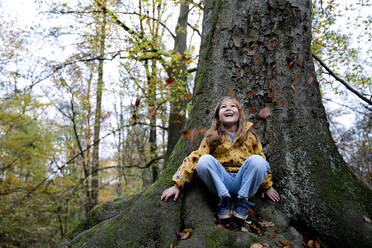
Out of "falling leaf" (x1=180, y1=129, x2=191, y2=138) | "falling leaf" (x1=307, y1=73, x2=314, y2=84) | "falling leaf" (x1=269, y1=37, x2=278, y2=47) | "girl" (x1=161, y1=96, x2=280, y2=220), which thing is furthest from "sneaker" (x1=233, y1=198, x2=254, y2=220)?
"falling leaf" (x1=269, y1=37, x2=278, y2=47)

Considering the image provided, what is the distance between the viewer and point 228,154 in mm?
2344

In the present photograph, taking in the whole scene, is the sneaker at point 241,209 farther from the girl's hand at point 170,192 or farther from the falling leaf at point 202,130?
the falling leaf at point 202,130

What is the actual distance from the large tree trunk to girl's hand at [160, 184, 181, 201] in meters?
0.07

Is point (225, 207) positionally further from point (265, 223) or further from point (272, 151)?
point (272, 151)

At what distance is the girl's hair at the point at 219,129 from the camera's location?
2307 mm

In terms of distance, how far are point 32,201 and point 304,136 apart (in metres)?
8.15

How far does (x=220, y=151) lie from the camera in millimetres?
2373

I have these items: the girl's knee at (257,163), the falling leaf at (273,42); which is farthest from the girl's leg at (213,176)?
the falling leaf at (273,42)

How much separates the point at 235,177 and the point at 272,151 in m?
0.58

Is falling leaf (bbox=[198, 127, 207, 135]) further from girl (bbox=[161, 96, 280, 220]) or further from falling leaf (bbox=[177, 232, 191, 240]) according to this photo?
falling leaf (bbox=[177, 232, 191, 240])

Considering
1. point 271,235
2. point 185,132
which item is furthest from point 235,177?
point 185,132

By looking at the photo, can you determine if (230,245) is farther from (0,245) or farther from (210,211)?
(0,245)

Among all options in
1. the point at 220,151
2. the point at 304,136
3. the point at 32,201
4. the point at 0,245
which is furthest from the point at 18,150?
the point at 304,136

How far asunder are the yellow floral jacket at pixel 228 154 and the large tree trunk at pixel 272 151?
0.15m
